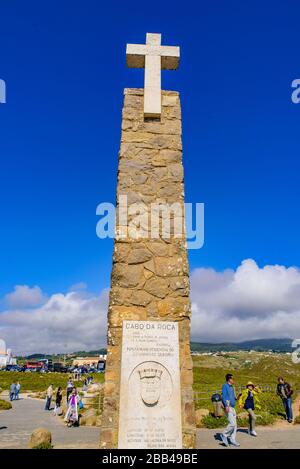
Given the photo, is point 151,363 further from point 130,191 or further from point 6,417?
point 6,417

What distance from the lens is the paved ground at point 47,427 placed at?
A: 33.2 feet

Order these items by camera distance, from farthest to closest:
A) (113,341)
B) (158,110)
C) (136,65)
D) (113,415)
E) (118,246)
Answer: (136,65) → (158,110) → (118,246) → (113,341) → (113,415)

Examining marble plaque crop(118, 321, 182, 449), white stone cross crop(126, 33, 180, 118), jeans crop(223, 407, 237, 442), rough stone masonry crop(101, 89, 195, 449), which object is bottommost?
jeans crop(223, 407, 237, 442)

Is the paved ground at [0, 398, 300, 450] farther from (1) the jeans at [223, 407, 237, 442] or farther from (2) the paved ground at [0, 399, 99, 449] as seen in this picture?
(1) the jeans at [223, 407, 237, 442]

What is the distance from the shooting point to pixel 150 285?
5.11 m

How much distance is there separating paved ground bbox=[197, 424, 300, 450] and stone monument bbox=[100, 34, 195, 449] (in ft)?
18.3

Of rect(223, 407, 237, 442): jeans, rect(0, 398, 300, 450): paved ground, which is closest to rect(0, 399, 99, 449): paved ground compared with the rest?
rect(0, 398, 300, 450): paved ground

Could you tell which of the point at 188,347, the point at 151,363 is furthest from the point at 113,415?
the point at 188,347

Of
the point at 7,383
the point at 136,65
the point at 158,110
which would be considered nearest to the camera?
the point at 158,110

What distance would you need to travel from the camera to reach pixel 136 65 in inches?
255

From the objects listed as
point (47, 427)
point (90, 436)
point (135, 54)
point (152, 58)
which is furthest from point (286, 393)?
point (135, 54)

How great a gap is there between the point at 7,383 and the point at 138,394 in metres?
42.3

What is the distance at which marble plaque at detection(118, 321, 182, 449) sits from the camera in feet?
14.4

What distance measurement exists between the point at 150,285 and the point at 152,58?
382cm
